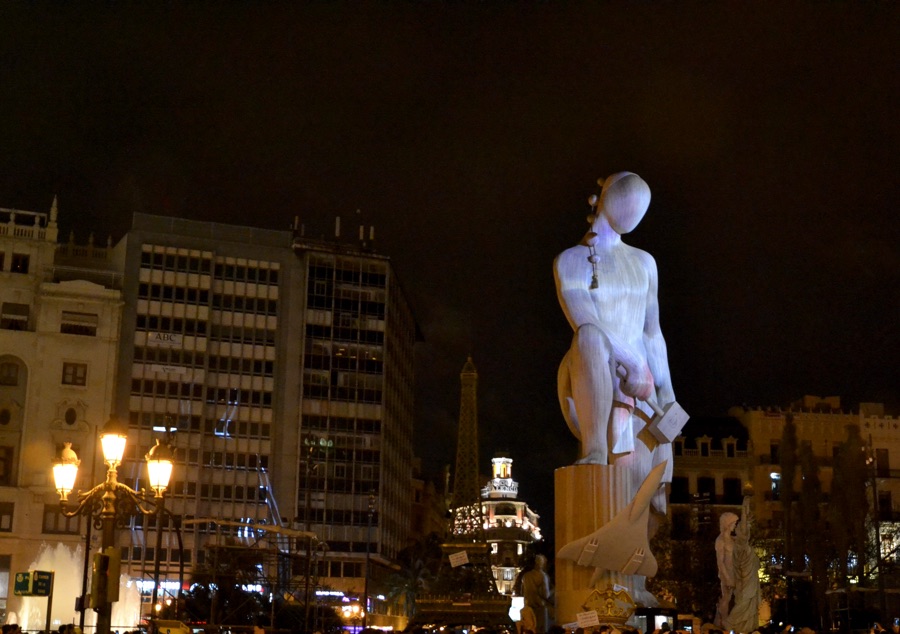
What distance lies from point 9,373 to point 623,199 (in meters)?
59.7

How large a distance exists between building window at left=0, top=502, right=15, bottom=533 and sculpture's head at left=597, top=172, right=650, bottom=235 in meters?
56.1

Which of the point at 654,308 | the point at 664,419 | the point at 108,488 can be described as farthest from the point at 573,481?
the point at 108,488

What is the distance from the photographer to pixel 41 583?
2084 cm

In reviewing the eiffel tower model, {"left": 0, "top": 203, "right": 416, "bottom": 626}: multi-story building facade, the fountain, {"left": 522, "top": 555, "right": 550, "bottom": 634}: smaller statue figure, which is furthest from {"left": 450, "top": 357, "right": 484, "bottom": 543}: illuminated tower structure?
{"left": 522, "top": 555, "right": 550, "bottom": 634}: smaller statue figure

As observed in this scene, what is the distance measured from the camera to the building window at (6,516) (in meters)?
74.2

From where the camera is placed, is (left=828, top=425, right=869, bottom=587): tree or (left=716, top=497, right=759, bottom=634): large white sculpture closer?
(left=716, top=497, right=759, bottom=634): large white sculpture

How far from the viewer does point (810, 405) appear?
84.5 m

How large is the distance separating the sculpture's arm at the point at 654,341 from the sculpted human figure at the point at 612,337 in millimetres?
26

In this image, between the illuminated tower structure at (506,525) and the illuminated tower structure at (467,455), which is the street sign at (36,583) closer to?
the illuminated tower structure at (467,455)

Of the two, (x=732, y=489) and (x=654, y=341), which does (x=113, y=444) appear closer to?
(x=654, y=341)

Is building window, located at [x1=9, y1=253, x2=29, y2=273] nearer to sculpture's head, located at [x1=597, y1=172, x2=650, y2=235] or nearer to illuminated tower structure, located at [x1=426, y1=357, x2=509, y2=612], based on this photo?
illuminated tower structure, located at [x1=426, y1=357, x2=509, y2=612]

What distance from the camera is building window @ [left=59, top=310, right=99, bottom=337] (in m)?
81.2

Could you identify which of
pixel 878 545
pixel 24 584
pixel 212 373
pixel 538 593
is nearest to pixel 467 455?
pixel 212 373

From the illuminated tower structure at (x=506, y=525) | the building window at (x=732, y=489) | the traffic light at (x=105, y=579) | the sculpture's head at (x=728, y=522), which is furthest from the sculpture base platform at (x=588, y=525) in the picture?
the illuminated tower structure at (x=506, y=525)
